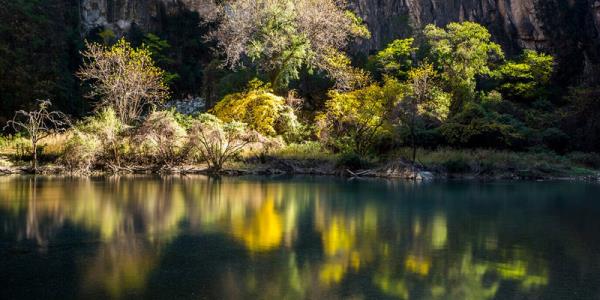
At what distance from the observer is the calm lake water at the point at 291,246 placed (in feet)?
22.9

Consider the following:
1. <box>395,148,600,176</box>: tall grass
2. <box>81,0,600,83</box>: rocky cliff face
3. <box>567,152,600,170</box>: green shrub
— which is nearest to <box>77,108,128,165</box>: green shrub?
<box>395,148,600,176</box>: tall grass

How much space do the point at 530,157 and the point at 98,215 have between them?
878 inches

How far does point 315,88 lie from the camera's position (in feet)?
132

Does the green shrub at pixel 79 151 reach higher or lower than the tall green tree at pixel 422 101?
lower

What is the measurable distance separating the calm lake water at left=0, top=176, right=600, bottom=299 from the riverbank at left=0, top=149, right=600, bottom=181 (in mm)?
8639

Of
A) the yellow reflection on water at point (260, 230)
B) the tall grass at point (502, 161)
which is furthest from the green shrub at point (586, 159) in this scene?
the yellow reflection on water at point (260, 230)

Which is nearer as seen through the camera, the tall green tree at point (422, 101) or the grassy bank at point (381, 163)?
the grassy bank at point (381, 163)

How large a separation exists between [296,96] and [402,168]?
13929 mm

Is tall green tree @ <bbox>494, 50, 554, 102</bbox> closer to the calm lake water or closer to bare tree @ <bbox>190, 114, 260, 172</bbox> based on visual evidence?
bare tree @ <bbox>190, 114, 260, 172</bbox>

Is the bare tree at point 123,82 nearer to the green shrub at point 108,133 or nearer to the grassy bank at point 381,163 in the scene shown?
the green shrub at point 108,133

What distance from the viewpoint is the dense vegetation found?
27.0 metres

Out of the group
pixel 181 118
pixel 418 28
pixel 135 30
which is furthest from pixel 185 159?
pixel 135 30

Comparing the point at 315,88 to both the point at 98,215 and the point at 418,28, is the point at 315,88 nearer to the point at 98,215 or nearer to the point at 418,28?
the point at 418,28

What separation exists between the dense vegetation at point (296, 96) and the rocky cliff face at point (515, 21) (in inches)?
74.1
